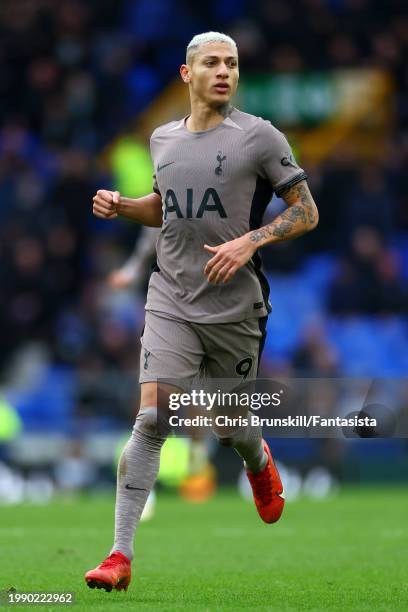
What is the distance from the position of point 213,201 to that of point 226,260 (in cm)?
39

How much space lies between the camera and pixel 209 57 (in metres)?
6.25

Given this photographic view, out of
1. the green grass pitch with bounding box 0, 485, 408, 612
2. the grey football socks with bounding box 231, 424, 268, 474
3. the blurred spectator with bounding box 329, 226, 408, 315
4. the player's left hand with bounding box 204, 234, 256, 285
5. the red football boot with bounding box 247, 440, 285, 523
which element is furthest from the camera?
the blurred spectator with bounding box 329, 226, 408, 315

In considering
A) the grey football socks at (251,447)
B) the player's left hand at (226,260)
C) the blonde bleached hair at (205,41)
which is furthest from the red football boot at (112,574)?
the blonde bleached hair at (205,41)

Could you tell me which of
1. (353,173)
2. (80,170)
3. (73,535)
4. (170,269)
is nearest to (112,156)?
(80,170)

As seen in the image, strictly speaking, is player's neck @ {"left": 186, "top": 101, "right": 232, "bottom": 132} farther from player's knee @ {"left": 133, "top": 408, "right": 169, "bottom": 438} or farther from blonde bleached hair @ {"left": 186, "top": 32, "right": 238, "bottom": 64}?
player's knee @ {"left": 133, "top": 408, "right": 169, "bottom": 438}

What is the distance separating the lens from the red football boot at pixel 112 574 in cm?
584

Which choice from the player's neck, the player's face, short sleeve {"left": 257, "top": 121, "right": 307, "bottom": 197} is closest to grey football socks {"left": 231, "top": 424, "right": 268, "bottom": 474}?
short sleeve {"left": 257, "top": 121, "right": 307, "bottom": 197}

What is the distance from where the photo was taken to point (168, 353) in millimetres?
6234

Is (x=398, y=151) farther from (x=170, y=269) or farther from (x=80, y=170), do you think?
(x=170, y=269)

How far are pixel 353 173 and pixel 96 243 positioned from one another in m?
3.30

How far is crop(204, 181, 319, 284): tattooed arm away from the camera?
5.95 meters

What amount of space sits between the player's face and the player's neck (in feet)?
0.13

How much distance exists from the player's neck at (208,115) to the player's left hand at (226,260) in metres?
0.62

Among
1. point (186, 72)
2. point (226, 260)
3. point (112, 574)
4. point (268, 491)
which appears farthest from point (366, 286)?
point (112, 574)
